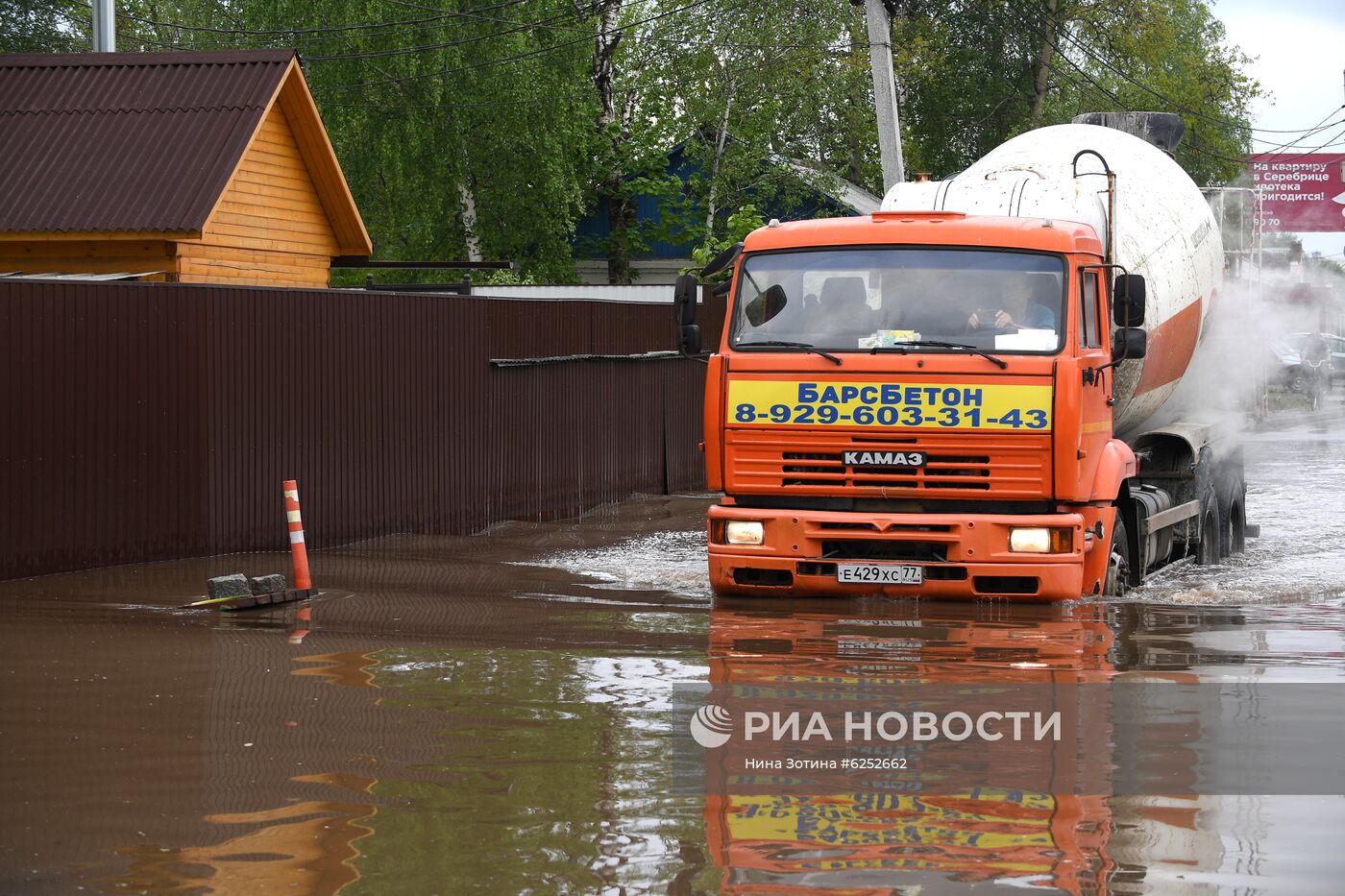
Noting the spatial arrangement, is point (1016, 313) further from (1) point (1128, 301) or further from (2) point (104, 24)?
(2) point (104, 24)

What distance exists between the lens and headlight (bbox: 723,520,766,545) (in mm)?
11484

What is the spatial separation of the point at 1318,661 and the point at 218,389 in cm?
861

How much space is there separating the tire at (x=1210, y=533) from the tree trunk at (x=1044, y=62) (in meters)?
35.3

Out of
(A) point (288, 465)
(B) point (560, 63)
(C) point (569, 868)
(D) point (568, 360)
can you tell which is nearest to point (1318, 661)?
(C) point (569, 868)

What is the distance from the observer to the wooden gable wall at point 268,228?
22844 millimetres

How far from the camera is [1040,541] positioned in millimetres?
11133

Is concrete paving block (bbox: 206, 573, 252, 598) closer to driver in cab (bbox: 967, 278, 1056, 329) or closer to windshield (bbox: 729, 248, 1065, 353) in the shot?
windshield (bbox: 729, 248, 1065, 353)

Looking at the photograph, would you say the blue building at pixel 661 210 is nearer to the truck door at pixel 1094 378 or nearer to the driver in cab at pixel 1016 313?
the truck door at pixel 1094 378

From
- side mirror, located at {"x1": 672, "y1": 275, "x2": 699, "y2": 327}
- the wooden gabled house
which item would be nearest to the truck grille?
side mirror, located at {"x1": 672, "y1": 275, "x2": 699, "y2": 327}

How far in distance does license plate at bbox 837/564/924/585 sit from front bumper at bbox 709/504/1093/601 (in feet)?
0.11

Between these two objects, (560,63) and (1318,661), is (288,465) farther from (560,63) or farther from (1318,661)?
(560,63)

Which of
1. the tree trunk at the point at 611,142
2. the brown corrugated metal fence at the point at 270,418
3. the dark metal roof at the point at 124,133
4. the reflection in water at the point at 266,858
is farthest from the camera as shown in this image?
the tree trunk at the point at 611,142

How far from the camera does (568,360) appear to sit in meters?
19.9

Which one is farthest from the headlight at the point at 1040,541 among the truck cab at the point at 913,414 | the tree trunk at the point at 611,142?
the tree trunk at the point at 611,142
